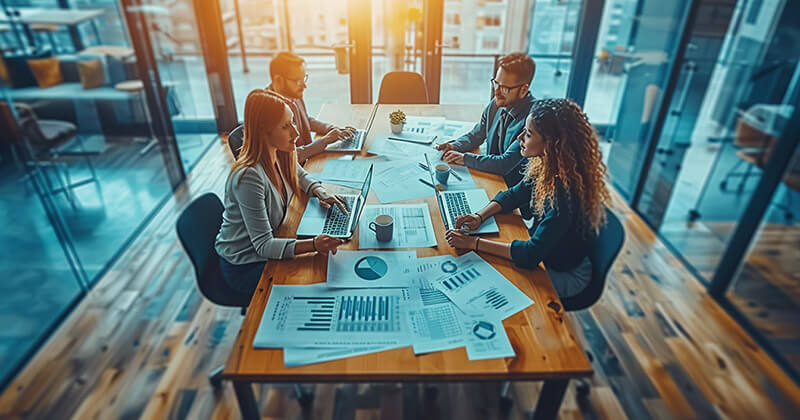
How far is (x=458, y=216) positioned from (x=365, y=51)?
3168 millimetres

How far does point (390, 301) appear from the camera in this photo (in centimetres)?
147

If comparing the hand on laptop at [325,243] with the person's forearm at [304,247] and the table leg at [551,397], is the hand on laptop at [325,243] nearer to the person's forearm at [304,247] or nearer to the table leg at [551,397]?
the person's forearm at [304,247]

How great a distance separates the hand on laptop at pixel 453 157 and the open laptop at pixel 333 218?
666mm

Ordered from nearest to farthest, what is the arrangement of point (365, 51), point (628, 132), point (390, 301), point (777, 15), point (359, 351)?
point (359, 351) < point (390, 301) < point (777, 15) < point (628, 132) < point (365, 51)

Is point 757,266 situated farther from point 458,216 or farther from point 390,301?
point 390,301

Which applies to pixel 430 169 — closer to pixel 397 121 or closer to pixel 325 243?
pixel 397 121

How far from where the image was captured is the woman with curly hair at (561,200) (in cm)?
163

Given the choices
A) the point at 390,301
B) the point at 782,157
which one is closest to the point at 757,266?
the point at 782,157

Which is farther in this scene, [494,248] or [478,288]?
[494,248]

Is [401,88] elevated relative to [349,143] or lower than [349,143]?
elevated

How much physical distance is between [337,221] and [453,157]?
2.91 feet

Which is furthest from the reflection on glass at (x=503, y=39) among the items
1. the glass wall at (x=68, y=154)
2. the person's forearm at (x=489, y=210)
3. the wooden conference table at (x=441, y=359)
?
the wooden conference table at (x=441, y=359)

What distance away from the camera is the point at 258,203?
172 centimetres

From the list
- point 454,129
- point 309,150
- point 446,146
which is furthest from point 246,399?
point 454,129
